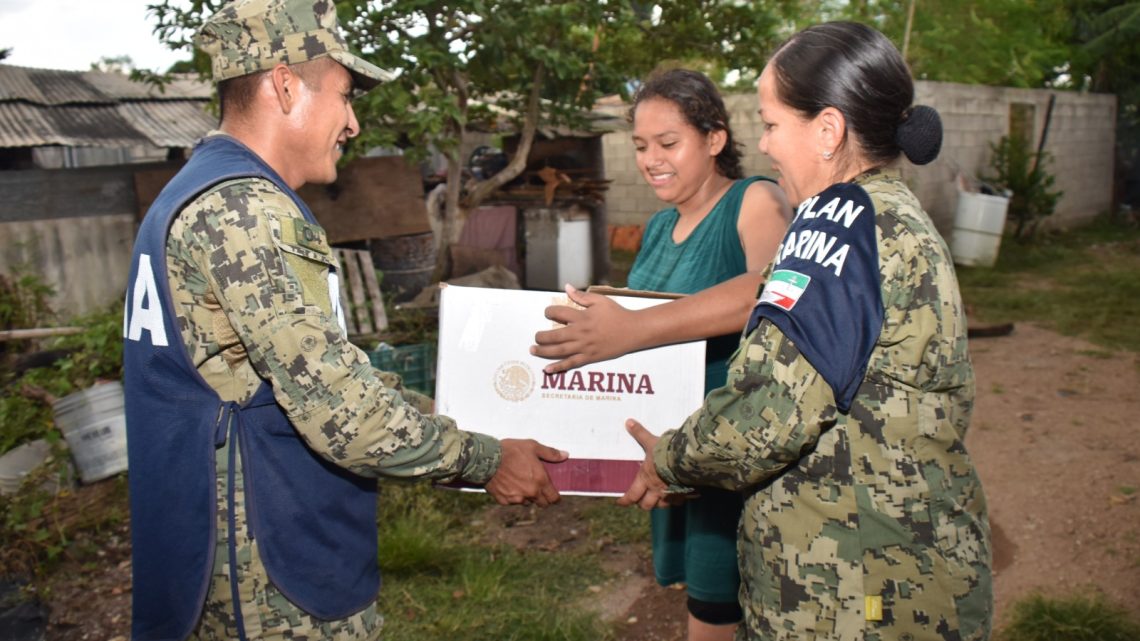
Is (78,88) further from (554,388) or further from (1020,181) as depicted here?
(1020,181)

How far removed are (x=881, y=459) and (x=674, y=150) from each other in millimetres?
1110

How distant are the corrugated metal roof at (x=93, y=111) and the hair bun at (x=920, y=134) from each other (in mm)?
6250

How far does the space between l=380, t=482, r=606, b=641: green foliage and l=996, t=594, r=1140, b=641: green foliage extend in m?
1.50

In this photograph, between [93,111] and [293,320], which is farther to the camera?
[93,111]

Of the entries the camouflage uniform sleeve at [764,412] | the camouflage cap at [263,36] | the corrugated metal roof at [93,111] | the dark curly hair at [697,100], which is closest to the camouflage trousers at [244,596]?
the camouflage cap at [263,36]

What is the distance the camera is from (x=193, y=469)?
156 cm

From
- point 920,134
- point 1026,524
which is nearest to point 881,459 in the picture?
point 920,134

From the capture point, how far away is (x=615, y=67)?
7754 mm

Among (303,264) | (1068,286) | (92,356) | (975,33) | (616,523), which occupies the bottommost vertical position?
(616,523)

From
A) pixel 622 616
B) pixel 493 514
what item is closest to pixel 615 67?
pixel 493 514

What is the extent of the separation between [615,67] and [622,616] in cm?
552

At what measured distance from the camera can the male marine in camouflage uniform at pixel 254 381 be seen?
1484 mm

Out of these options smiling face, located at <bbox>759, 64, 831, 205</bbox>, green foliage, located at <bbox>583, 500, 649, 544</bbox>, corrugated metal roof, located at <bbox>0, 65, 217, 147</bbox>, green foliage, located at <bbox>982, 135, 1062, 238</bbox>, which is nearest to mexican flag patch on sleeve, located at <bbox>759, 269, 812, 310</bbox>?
smiling face, located at <bbox>759, 64, 831, 205</bbox>

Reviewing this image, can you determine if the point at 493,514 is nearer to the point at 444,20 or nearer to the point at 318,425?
the point at 318,425
